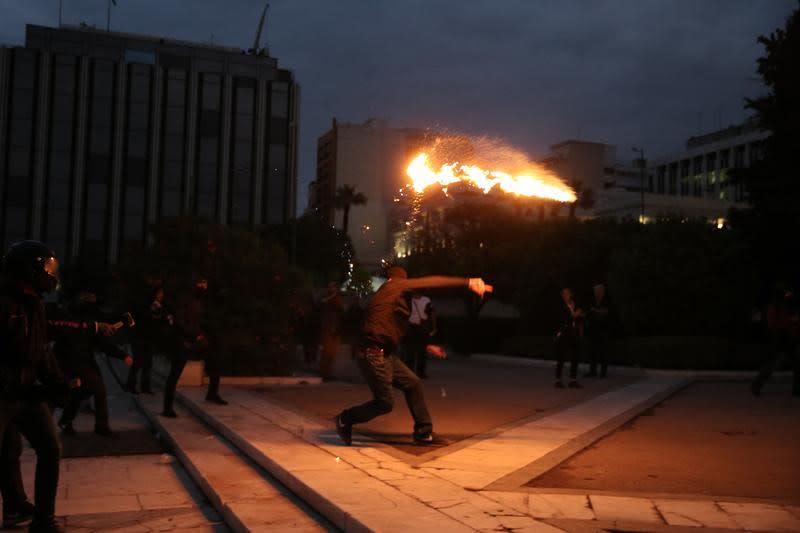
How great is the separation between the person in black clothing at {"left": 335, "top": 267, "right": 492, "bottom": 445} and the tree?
13563 mm

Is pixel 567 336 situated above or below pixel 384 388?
above

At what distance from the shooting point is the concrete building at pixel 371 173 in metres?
95.2

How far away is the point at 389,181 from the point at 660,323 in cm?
8160

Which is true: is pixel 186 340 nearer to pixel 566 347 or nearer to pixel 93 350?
pixel 93 350

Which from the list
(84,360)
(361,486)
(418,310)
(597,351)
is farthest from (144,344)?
(597,351)

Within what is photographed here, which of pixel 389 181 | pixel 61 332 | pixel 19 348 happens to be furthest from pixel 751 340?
pixel 389 181

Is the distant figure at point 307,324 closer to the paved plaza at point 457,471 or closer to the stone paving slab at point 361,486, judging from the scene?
the paved plaza at point 457,471

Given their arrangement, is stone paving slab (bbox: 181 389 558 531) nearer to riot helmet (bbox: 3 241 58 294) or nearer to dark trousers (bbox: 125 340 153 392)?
riot helmet (bbox: 3 241 58 294)

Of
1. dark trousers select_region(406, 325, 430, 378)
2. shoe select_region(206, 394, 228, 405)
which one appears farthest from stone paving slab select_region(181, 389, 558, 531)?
A: dark trousers select_region(406, 325, 430, 378)

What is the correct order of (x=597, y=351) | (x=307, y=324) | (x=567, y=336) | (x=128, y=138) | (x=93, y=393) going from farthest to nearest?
1. (x=128, y=138)
2. (x=307, y=324)
3. (x=597, y=351)
4. (x=567, y=336)
5. (x=93, y=393)

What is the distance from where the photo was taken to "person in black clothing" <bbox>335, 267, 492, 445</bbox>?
7.33 meters

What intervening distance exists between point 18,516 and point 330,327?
10136mm

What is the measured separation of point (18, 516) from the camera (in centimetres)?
543

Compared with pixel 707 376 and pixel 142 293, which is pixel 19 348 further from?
pixel 707 376
